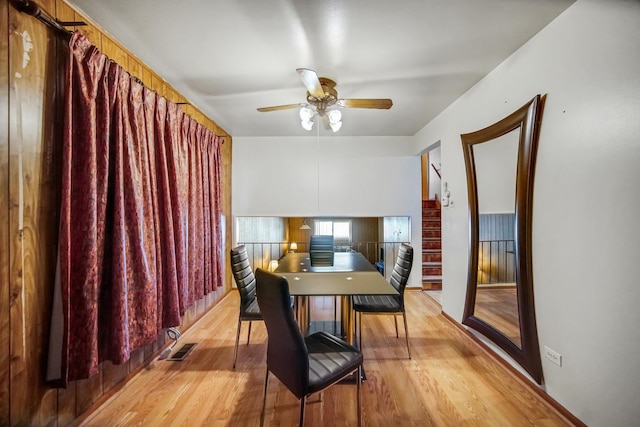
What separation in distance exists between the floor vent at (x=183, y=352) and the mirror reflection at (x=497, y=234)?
8.99 feet

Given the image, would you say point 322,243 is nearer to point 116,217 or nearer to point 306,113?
point 306,113

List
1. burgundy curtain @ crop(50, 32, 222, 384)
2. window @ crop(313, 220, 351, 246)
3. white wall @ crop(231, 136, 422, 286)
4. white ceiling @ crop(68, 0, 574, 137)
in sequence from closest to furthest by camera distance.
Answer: burgundy curtain @ crop(50, 32, 222, 384) → white ceiling @ crop(68, 0, 574, 137) → white wall @ crop(231, 136, 422, 286) → window @ crop(313, 220, 351, 246)

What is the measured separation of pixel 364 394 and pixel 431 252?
3.08 m

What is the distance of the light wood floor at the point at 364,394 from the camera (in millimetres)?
1674

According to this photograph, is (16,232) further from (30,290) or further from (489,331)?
(489,331)

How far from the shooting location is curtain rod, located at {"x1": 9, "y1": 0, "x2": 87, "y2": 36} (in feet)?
4.07

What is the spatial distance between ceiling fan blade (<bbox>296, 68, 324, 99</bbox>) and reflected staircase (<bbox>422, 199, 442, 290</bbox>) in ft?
10.4

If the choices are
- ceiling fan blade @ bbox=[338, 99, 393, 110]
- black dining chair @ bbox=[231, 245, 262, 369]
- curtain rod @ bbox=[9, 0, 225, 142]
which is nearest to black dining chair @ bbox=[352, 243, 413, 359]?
black dining chair @ bbox=[231, 245, 262, 369]

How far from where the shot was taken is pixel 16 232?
1.25m

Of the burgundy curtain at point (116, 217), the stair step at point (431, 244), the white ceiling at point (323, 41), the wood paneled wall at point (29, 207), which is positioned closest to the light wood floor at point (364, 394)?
the burgundy curtain at point (116, 217)

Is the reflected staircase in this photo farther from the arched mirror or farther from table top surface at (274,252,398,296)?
table top surface at (274,252,398,296)

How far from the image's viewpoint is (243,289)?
2.31 meters

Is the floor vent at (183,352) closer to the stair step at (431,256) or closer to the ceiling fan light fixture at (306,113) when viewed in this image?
the ceiling fan light fixture at (306,113)

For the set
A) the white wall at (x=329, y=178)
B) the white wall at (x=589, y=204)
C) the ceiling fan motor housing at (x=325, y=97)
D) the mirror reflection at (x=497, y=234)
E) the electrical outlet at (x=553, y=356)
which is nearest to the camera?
the white wall at (x=589, y=204)
